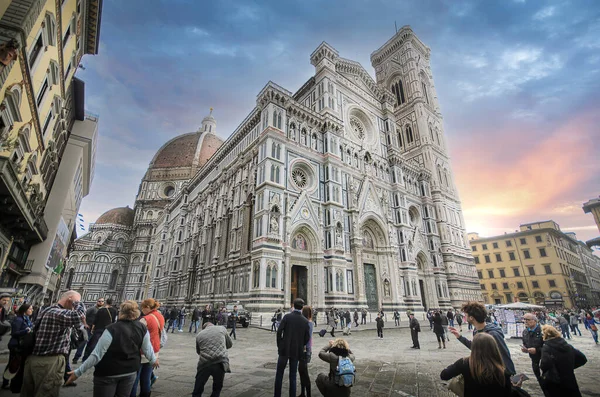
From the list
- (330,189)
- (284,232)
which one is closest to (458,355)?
(284,232)

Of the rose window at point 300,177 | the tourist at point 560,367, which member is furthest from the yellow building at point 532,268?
the tourist at point 560,367

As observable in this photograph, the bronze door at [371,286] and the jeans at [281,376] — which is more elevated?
the bronze door at [371,286]

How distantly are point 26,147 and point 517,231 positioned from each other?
6562 centimetres

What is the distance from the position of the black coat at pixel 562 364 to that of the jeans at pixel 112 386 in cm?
531

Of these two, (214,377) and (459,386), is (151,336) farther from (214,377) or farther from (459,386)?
(459,386)

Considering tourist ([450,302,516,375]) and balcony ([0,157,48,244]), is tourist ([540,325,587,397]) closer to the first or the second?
tourist ([450,302,516,375])

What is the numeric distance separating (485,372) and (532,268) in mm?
58786

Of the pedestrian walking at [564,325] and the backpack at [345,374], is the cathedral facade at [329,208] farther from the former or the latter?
the backpack at [345,374]

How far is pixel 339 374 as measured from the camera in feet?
12.1

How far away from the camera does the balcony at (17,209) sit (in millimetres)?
8469

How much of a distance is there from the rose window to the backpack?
65.6ft

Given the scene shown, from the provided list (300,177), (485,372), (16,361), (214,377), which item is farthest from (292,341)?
(300,177)

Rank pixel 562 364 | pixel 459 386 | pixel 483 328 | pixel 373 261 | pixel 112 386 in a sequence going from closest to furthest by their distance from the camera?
1. pixel 459 386
2. pixel 112 386
3. pixel 562 364
4. pixel 483 328
5. pixel 373 261

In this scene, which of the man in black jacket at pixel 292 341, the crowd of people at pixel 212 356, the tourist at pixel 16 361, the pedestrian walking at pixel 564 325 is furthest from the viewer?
the pedestrian walking at pixel 564 325
